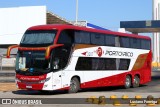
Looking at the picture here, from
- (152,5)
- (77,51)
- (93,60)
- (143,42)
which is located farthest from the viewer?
(152,5)

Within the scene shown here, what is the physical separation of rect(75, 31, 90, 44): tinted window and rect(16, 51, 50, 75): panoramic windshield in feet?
8.02

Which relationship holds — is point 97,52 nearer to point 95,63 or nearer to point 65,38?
point 95,63

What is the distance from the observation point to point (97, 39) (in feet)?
77.4

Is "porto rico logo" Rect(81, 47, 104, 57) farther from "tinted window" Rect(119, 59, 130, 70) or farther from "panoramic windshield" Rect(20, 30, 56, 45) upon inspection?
"panoramic windshield" Rect(20, 30, 56, 45)

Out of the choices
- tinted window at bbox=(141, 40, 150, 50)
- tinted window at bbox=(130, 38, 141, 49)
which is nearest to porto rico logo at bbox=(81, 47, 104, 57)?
→ tinted window at bbox=(130, 38, 141, 49)

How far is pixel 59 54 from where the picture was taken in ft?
66.6

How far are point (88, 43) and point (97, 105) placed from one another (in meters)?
8.25

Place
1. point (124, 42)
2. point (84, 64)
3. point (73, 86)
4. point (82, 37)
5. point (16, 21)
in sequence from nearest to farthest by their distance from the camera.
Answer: point (73, 86), point (82, 37), point (84, 64), point (124, 42), point (16, 21)

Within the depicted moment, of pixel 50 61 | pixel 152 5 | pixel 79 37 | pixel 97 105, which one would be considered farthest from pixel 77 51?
pixel 152 5

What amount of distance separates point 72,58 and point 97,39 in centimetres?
294

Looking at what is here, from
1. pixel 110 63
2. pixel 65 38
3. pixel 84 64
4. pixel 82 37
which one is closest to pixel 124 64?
pixel 110 63

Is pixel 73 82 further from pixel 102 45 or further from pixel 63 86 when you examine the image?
pixel 102 45

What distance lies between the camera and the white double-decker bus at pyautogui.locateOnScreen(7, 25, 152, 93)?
19.9 metres

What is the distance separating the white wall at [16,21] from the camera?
5812 cm
